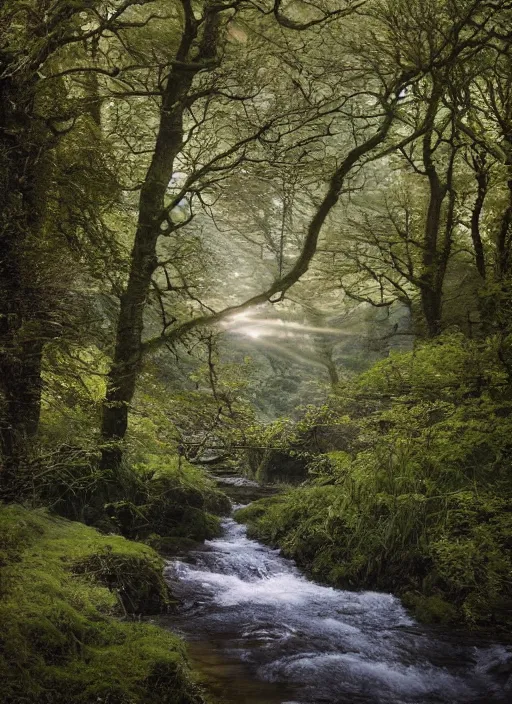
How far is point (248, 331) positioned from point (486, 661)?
14049 mm

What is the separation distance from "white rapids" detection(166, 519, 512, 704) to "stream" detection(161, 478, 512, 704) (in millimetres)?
10

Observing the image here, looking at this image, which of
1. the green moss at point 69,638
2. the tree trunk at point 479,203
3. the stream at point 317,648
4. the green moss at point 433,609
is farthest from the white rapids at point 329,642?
the tree trunk at point 479,203

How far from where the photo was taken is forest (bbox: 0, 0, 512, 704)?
340 cm

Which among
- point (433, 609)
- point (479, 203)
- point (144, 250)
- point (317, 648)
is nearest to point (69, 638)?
point (317, 648)

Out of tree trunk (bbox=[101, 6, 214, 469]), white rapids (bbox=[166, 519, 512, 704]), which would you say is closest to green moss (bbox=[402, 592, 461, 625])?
white rapids (bbox=[166, 519, 512, 704])

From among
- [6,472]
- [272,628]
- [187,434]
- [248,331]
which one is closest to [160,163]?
[187,434]

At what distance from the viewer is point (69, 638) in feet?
10.5

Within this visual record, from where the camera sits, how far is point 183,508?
381 inches

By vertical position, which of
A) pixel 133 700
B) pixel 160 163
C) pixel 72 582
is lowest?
pixel 133 700

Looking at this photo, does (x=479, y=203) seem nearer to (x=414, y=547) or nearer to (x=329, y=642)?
(x=414, y=547)

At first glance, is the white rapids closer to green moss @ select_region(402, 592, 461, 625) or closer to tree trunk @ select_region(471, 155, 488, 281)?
green moss @ select_region(402, 592, 461, 625)

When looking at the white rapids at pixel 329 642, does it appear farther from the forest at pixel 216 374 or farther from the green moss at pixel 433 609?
the green moss at pixel 433 609

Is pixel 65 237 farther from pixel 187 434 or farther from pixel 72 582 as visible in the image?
pixel 187 434

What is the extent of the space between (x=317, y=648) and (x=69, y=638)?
2.94 m
